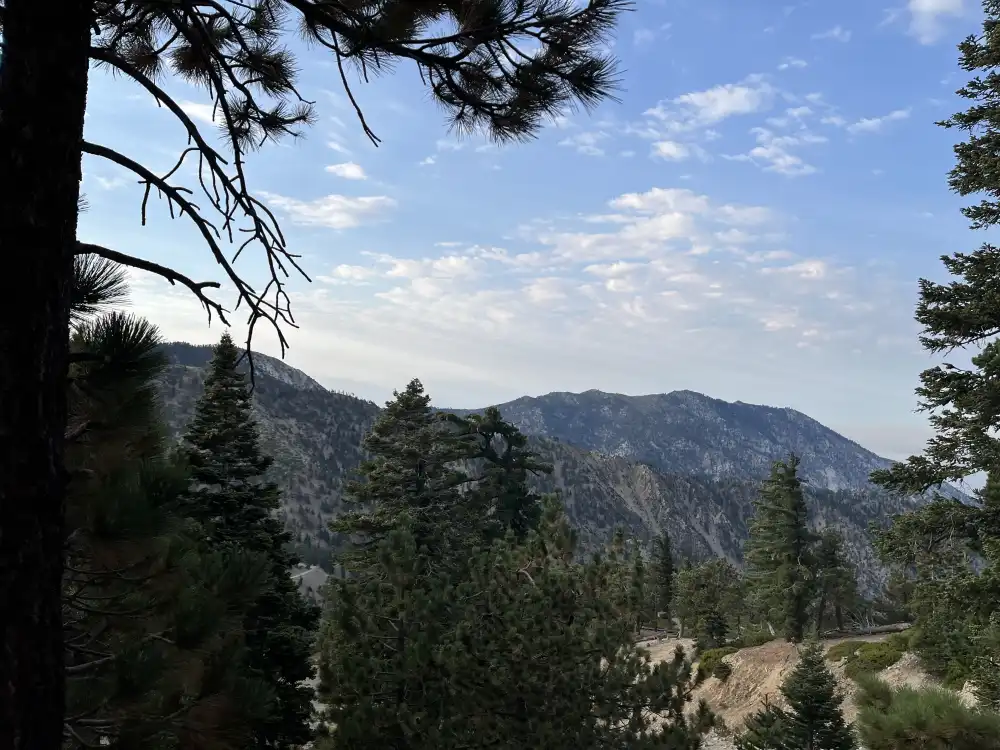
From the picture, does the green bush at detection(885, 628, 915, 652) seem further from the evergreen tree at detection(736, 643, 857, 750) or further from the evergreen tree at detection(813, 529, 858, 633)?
the evergreen tree at detection(736, 643, 857, 750)

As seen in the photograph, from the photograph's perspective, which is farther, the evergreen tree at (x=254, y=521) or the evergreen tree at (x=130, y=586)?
the evergreen tree at (x=254, y=521)

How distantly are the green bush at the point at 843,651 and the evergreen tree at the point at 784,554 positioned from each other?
288 centimetres

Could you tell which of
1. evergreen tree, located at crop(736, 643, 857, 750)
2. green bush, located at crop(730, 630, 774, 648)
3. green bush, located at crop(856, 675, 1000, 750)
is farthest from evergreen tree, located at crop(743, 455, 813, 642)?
green bush, located at crop(856, 675, 1000, 750)

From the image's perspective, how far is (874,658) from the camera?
28.1 meters

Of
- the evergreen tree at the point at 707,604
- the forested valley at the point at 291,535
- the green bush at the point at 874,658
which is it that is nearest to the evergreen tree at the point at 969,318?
the forested valley at the point at 291,535

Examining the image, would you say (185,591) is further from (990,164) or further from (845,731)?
(845,731)

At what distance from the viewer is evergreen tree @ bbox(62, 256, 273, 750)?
9.80 ft

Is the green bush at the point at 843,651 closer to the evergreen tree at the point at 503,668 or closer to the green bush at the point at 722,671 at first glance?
the green bush at the point at 722,671

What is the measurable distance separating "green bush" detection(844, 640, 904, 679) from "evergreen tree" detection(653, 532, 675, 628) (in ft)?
112

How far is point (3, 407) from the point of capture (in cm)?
245

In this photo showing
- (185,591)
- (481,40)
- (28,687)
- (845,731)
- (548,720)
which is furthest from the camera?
(845,731)

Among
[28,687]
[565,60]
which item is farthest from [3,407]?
[565,60]

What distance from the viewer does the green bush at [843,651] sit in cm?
3038

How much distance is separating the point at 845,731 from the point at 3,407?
1893 cm
